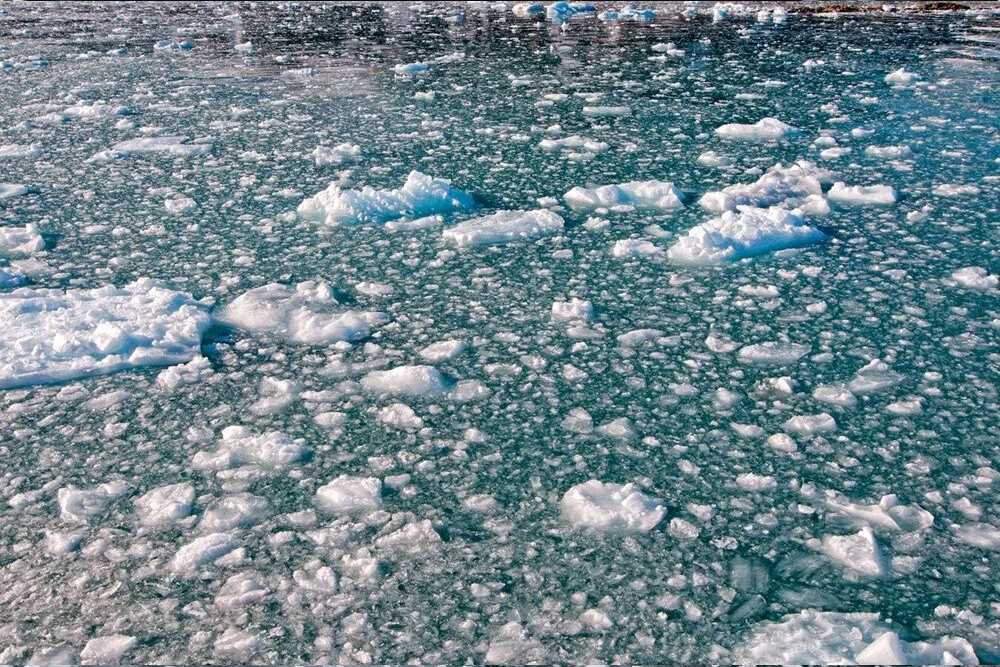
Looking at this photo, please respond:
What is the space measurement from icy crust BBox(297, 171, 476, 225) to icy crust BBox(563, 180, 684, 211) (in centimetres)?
77

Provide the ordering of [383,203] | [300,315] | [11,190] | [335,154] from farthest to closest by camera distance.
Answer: [335,154] < [11,190] < [383,203] < [300,315]

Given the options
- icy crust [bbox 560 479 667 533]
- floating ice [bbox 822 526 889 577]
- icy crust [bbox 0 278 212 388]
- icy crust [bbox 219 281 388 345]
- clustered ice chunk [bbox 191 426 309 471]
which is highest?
icy crust [bbox 0 278 212 388]

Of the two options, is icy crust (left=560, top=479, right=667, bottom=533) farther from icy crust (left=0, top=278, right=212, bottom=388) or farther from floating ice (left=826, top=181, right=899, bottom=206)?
floating ice (left=826, top=181, right=899, bottom=206)

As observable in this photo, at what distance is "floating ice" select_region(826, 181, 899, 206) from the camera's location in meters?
5.27

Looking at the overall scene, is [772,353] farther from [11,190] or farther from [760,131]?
[11,190]

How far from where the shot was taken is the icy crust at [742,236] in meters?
4.38

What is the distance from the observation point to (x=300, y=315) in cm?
378

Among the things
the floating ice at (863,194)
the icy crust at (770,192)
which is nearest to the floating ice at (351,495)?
the icy crust at (770,192)

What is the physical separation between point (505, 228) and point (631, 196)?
3.63ft

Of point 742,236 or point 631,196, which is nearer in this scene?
point 742,236

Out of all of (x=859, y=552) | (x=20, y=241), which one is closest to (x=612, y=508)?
(x=859, y=552)

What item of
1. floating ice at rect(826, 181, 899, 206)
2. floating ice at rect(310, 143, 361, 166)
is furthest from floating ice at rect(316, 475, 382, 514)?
floating ice at rect(310, 143, 361, 166)

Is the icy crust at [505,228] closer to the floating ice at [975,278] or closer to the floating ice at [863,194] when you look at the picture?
the floating ice at [863,194]

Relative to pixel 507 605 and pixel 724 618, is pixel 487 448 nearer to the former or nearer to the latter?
pixel 507 605
